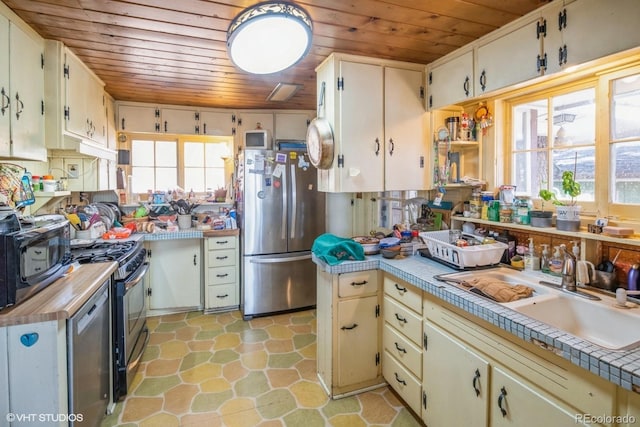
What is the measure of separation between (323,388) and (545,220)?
1.73 metres

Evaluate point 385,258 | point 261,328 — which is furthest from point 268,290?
point 385,258

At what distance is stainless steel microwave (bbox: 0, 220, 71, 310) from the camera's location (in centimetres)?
131

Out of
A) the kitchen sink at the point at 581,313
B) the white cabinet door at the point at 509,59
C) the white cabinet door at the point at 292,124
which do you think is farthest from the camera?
the white cabinet door at the point at 292,124

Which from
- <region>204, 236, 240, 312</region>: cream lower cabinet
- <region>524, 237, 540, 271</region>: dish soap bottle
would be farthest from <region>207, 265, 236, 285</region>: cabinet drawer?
<region>524, 237, 540, 271</region>: dish soap bottle

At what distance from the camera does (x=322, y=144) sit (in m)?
2.23

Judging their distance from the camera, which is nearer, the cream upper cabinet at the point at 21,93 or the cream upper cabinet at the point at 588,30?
the cream upper cabinet at the point at 588,30

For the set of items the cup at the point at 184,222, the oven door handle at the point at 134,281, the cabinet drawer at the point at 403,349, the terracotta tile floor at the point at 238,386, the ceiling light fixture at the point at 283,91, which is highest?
the ceiling light fixture at the point at 283,91

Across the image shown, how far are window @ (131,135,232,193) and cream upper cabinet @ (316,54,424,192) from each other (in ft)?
7.18

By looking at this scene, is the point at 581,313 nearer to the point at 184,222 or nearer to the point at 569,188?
the point at 569,188

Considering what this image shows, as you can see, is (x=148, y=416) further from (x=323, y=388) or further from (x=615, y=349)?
(x=615, y=349)

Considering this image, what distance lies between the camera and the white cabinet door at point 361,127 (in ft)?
7.32

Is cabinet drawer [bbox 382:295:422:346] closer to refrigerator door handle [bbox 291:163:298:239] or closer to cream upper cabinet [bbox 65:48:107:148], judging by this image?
refrigerator door handle [bbox 291:163:298:239]

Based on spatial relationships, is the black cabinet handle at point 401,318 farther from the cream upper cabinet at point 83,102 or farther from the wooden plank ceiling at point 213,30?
the cream upper cabinet at point 83,102

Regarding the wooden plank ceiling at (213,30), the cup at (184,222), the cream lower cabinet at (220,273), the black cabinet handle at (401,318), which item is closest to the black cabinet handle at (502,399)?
the black cabinet handle at (401,318)
